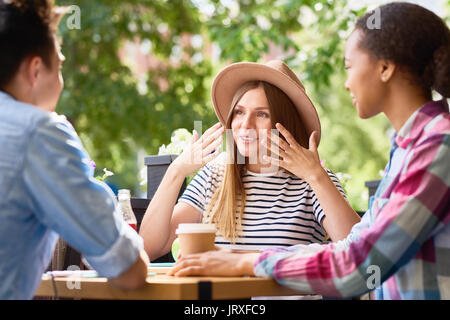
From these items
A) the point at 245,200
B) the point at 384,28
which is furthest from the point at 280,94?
the point at 384,28

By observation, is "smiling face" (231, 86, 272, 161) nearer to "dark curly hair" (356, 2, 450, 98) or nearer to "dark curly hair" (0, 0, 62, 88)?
"dark curly hair" (356, 2, 450, 98)

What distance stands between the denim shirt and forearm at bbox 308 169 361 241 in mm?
1242

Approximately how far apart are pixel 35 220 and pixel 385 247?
91 centimetres

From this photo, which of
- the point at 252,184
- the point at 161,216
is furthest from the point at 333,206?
the point at 161,216

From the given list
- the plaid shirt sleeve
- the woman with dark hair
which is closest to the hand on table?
the woman with dark hair

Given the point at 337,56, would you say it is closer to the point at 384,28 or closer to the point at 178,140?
the point at 178,140

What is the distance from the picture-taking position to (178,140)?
12.7 ft

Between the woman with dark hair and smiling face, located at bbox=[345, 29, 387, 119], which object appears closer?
the woman with dark hair

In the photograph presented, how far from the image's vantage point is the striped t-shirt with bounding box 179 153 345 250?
2.81m

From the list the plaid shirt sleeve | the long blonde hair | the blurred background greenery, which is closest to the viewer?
the plaid shirt sleeve

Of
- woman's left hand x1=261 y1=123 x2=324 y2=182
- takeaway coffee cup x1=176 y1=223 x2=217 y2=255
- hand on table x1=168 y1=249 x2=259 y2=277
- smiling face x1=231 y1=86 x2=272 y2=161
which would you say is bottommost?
hand on table x1=168 y1=249 x2=259 y2=277

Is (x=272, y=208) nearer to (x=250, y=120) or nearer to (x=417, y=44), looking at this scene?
(x=250, y=120)

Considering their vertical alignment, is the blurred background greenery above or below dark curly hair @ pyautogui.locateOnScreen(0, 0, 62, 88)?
above

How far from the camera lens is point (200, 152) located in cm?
283
